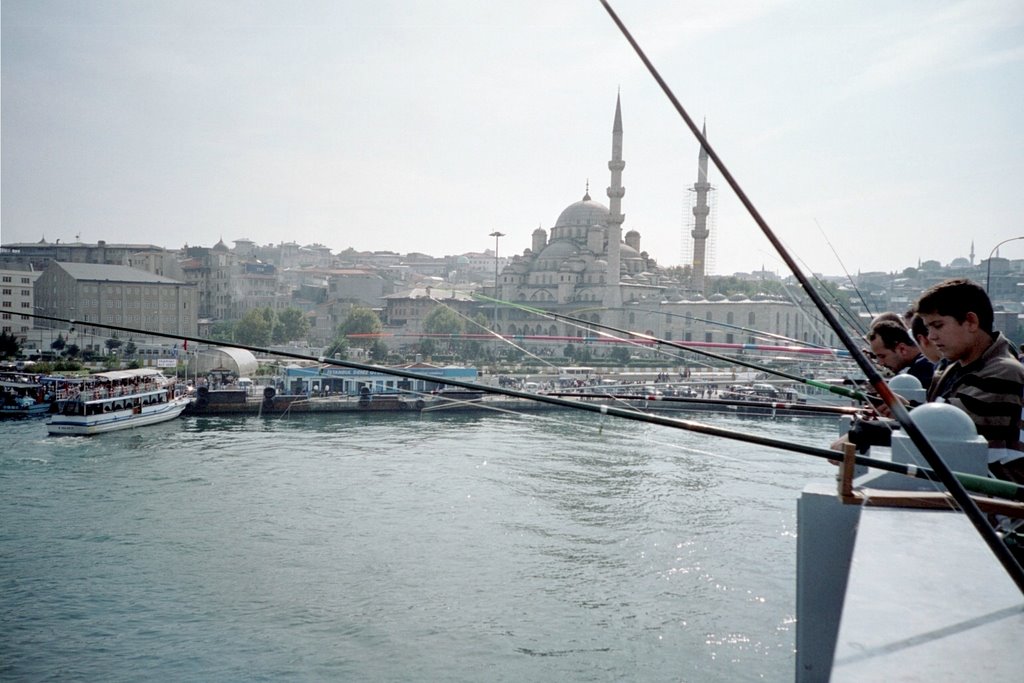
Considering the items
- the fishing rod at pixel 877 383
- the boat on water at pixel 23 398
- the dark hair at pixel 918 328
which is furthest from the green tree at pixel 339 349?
the fishing rod at pixel 877 383

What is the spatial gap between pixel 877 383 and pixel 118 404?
12632 millimetres

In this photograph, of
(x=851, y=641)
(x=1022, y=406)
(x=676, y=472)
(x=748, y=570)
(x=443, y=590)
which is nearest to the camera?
(x=851, y=641)

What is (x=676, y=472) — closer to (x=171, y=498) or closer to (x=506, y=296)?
(x=171, y=498)

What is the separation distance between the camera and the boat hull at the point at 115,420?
35.6 ft

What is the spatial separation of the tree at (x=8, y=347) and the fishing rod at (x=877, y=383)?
1875 cm

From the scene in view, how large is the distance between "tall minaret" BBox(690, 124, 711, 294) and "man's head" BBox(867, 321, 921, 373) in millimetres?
21995

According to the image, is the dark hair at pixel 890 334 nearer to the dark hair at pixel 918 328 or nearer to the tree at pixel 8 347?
the dark hair at pixel 918 328

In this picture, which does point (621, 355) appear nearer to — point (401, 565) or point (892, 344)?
point (401, 565)

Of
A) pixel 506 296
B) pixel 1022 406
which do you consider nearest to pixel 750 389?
pixel 1022 406

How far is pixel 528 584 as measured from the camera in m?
4.78

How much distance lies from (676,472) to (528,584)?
154 inches

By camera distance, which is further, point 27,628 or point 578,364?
point 578,364

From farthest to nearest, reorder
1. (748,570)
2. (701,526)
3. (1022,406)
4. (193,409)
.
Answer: (193,409) < (701,526) < (748,570) < (1022,406)

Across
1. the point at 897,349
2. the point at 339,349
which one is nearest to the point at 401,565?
the point at 897,349
